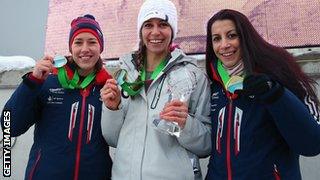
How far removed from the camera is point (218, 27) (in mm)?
1553

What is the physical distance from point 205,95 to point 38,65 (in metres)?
0.88

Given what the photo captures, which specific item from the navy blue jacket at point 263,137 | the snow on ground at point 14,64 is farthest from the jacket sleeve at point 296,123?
the snow on ground at point 14,64

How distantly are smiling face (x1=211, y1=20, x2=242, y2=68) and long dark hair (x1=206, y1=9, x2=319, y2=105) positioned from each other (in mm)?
23

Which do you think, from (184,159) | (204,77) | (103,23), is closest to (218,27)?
(204,77)

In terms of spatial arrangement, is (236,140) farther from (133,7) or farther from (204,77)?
(133,7)

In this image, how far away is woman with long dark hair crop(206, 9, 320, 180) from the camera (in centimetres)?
123

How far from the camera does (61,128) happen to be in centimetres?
171

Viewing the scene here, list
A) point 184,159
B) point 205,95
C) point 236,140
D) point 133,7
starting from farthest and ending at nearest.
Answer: point 133,7
point 205,95
point 184,159
point 236,140

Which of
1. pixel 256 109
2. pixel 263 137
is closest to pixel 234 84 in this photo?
pixel 256 109

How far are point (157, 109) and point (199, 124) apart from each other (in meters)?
0.22

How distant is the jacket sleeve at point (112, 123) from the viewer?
1.64m

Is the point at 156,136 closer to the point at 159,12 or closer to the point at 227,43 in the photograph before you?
the point at 227,43

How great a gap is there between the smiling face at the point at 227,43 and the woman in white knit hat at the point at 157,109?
0.19 m

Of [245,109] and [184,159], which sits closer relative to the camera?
[245,109]
